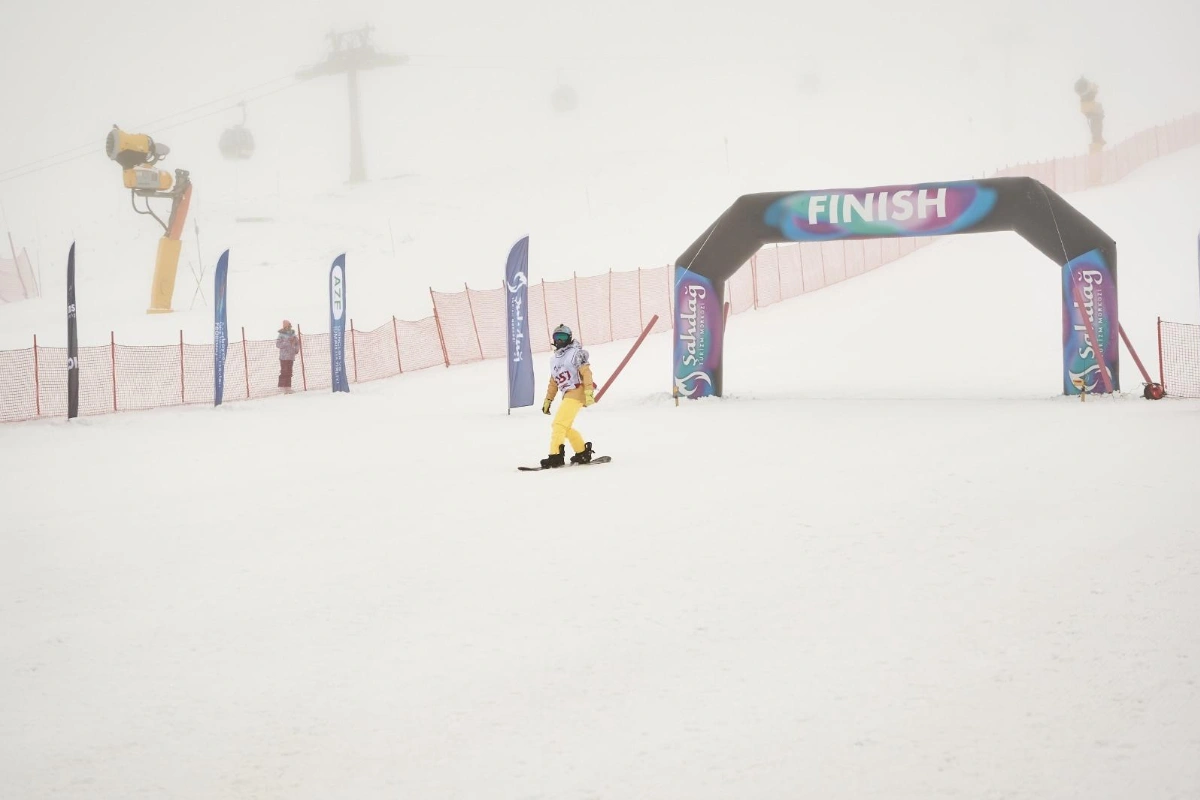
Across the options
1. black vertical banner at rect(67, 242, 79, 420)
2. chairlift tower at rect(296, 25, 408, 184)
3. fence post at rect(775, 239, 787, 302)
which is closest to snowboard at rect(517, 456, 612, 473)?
black vertical banner at rect(67, 242, 79, 420)

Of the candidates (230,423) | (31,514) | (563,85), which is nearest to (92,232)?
(563,85)

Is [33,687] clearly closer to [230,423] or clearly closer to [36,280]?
[230,423]

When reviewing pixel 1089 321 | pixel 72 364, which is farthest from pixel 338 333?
pixel 1089 321

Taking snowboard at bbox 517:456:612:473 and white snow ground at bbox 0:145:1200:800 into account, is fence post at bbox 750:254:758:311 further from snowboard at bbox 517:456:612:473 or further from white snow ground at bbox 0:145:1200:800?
snowboard at bbox 517:456:612:473

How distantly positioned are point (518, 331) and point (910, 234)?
7.29 metres

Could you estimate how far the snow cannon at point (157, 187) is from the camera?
4331 cm

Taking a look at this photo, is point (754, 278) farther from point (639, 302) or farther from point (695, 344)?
point (695, 344)

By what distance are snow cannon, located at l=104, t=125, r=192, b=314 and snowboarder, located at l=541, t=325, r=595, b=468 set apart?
3363cm

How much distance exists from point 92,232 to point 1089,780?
230 feet

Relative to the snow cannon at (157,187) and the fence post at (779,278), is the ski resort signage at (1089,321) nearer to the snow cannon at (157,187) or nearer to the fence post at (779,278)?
the fence post at (779,278)

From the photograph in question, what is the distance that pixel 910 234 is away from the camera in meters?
19.2

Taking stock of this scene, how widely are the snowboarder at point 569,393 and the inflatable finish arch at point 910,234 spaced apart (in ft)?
21.7

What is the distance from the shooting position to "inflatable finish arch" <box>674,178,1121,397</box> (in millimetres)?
18375

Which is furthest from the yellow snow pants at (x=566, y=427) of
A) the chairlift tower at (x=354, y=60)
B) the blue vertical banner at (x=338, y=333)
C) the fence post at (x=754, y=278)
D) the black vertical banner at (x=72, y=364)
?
the chairlift tower at (x=354, y=60)
